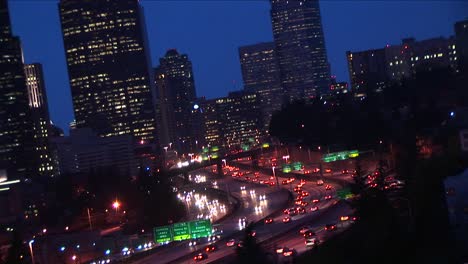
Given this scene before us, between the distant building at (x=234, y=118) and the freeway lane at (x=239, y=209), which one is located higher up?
the distant building at (x=234, y=118)

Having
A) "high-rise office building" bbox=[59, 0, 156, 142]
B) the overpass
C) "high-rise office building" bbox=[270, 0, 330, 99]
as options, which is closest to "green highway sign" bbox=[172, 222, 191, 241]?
the overpass

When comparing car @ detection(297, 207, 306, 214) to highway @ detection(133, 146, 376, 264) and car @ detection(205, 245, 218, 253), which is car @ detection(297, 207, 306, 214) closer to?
highway @ detection(133, 146, 376, 264)

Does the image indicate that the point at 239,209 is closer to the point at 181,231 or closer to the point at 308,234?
the point at 181,231

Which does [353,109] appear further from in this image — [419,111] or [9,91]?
[9,91]

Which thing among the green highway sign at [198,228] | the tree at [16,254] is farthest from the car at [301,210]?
the tree at [16,254]

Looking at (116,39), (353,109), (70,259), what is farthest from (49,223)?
(116,39)

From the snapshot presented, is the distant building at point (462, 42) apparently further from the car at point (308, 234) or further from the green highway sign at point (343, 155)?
the car at point (308, 234)
